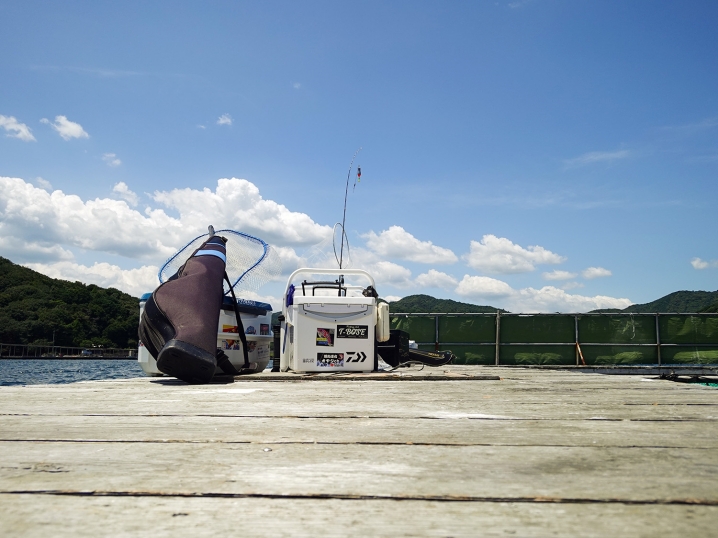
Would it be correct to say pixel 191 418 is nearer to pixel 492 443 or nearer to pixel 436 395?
pixel 492 443

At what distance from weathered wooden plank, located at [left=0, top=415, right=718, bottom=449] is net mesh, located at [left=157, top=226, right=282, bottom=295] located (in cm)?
428

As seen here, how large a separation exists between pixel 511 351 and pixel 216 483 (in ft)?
53.8

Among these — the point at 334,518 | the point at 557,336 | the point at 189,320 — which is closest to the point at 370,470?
the point at 334,518

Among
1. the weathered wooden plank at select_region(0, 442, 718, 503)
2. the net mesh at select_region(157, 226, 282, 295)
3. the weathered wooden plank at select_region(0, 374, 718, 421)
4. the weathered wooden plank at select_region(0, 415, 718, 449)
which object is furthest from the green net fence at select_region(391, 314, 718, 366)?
the weathered wooden plank at select_region(0, 442, 718, 503)

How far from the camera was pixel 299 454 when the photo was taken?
1717 millimetres

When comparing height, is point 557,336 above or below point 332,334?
above

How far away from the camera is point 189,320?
5133mm

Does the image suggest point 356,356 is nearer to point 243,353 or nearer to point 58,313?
point 243,353

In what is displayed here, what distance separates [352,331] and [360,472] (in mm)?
4964

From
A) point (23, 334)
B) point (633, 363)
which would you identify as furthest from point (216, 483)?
point (23, 334)

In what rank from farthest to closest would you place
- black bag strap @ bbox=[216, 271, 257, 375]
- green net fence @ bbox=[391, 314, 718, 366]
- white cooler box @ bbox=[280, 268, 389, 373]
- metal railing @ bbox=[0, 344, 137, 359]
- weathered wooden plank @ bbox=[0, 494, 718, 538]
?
metal railing @ bbox=[0, 344, 137, 359] < green net fence @ bbox=[391, 314, 718, 366] < white cooler box @ bbox=[280, 268, 389, 373] < black bag strap @ bbox=[216, 271, 257, 375] < weathered wooden plank @ bbox=[0, 494, 718, 538]

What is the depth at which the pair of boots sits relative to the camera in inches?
192

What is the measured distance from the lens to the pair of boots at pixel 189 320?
488 centimetres

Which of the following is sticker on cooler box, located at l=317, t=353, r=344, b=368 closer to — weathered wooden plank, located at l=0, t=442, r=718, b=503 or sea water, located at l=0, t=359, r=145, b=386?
weathered wooden plank, located at l=0, t=442, r=718, b=503
